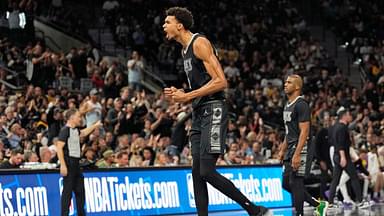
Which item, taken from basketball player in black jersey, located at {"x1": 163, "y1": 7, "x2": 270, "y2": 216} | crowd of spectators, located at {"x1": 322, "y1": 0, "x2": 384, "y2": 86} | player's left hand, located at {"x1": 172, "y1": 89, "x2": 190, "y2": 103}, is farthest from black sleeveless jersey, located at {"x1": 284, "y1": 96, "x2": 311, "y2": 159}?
crowd of spectators, located at {"x1": 322, "y1": 0, "x2": 384, "y2": 86}

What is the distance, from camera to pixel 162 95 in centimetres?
2148

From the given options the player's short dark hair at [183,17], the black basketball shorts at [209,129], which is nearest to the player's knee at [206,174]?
the black basketball shorts at [209,129]

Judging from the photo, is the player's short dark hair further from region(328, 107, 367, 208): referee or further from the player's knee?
region(328, 107, 367, 208): referee

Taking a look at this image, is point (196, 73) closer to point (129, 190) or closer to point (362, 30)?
point (129, 190)

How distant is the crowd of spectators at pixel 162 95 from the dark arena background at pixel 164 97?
5 cm

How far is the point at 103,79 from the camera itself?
844 inches

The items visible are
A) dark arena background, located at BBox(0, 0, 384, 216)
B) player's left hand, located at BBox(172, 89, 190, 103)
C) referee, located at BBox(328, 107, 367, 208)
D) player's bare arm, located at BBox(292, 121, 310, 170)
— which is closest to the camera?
player's left hand, located at BBox(172, 89, 190, 103)

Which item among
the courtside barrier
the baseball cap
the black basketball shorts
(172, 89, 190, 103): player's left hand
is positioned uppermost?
the baseball cap

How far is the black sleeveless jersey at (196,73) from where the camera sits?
8.19 m

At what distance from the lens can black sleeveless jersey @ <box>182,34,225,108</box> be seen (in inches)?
322

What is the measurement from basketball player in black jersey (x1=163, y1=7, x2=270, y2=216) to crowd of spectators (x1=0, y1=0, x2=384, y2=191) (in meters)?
4.30

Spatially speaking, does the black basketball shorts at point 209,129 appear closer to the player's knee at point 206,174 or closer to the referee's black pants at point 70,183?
the player's knee at point 206,174

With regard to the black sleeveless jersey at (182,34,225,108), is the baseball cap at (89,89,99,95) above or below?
above

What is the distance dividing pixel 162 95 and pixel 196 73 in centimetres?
1327
